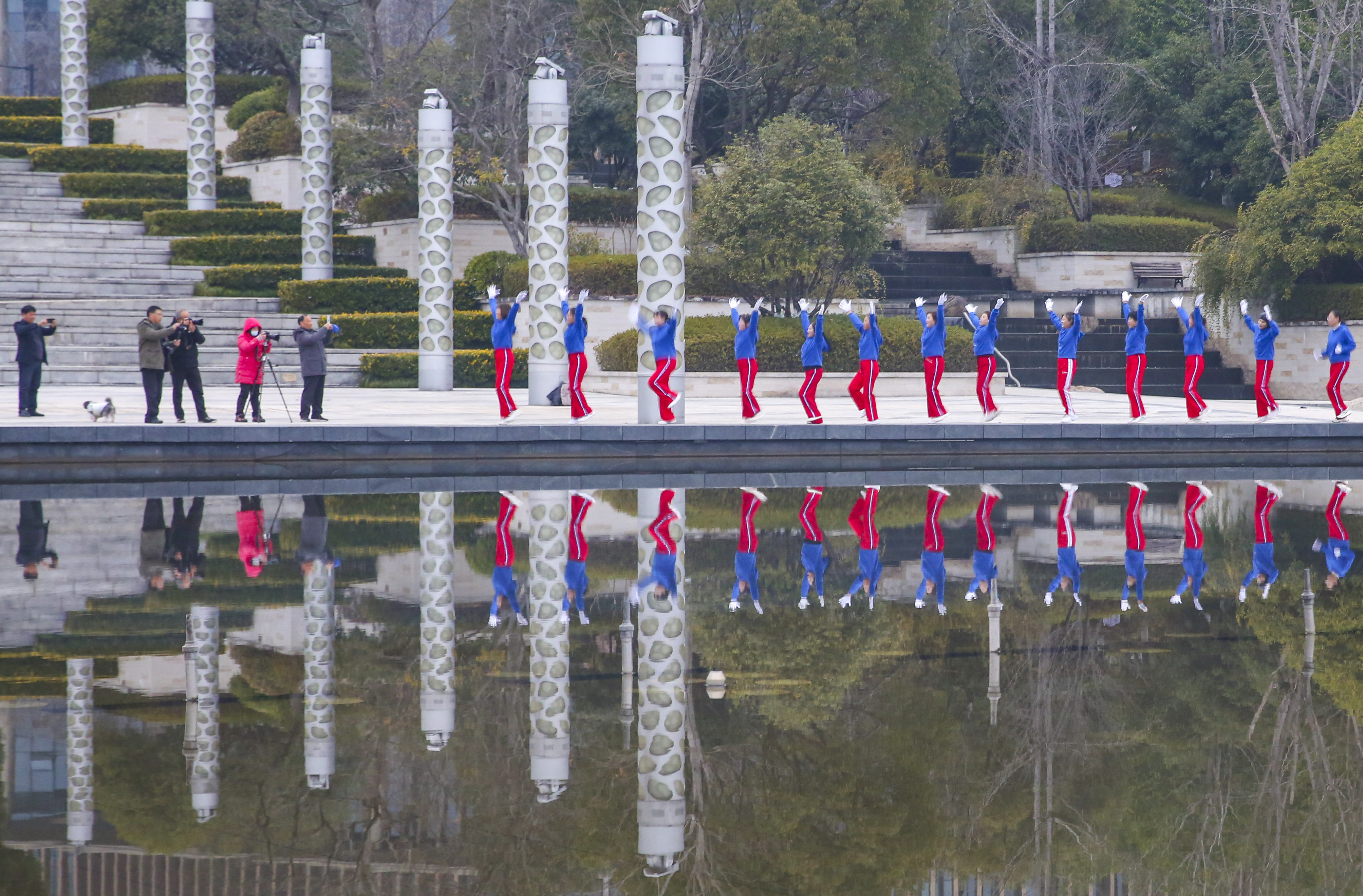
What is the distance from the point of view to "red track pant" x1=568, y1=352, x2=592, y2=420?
16891mm

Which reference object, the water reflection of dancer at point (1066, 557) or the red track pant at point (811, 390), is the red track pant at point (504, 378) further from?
the water reflection of dancer at point (1066, 557)

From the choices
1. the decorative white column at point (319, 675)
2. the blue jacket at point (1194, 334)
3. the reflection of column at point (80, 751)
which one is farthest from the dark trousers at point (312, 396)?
the blue jacket at point (1194, 334)

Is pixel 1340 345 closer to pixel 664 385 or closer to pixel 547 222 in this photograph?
pixel 664 385

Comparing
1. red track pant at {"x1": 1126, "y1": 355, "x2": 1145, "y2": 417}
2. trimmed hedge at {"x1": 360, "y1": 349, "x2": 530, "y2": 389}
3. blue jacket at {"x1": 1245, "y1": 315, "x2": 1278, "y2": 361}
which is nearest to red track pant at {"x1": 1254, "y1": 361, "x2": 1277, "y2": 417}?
blue jacket at {"x1": 1245, "y1": 315, "x2": 1278, "y2": 361}

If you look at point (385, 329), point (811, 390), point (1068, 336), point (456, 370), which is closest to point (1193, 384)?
point (1068, 336)

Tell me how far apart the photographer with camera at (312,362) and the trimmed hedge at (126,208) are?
45.4 feet

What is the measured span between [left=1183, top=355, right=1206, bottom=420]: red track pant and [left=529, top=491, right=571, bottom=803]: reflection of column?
9787mm

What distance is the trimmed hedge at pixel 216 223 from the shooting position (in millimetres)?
28922

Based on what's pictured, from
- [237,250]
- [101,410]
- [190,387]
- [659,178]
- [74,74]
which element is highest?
[74,74]

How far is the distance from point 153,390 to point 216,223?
1431 cm

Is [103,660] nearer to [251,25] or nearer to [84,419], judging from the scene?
[84,419]

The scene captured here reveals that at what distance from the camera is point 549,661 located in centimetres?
672

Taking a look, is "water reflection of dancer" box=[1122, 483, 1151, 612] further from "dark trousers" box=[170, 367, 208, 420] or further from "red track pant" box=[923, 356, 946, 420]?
"dark trousers" box=[170, 367, 208, 420]

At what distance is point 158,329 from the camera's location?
15953mm
